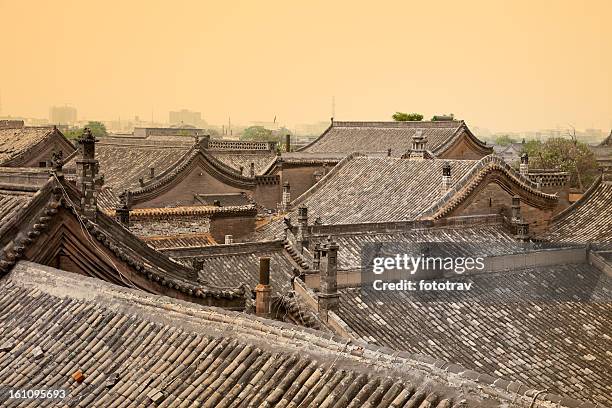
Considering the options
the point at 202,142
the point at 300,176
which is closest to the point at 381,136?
the point at 300,176

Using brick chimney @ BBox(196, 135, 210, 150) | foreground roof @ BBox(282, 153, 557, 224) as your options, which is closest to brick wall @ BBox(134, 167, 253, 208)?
brick chimney @ BBox(196, 135, 210, 150)

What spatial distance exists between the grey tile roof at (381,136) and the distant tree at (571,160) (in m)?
12.4

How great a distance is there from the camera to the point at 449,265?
20.5m

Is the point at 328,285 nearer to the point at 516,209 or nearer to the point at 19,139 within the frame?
the point at 516,209

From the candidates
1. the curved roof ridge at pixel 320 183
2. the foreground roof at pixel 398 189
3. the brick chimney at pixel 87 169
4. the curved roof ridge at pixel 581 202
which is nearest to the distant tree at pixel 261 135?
the curved roof ridge at pixel 320 183

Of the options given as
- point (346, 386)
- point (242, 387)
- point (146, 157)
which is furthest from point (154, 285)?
point (146, 157)

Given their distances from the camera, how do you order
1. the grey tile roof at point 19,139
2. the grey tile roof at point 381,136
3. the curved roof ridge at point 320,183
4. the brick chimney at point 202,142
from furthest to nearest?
1. the grey tile roof at point 381,136
2. the grey tile roof at point 19,139
3. the brick chimney at point 202,142
4. the curved roof ridge at point 320,183

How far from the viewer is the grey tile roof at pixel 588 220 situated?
27.5 m

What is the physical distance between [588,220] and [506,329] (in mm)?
11821

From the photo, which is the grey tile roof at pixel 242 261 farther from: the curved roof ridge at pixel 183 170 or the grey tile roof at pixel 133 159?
A: the grey tile roof at pixel 133 159

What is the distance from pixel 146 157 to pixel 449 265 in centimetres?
2293

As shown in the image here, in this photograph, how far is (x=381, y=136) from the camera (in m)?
50.4

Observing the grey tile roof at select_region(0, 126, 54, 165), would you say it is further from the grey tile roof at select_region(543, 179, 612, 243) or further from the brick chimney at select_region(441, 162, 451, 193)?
the grey tile roof at select_region(543, 179, 612, 243)

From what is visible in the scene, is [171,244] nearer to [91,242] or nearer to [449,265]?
[449,265]
